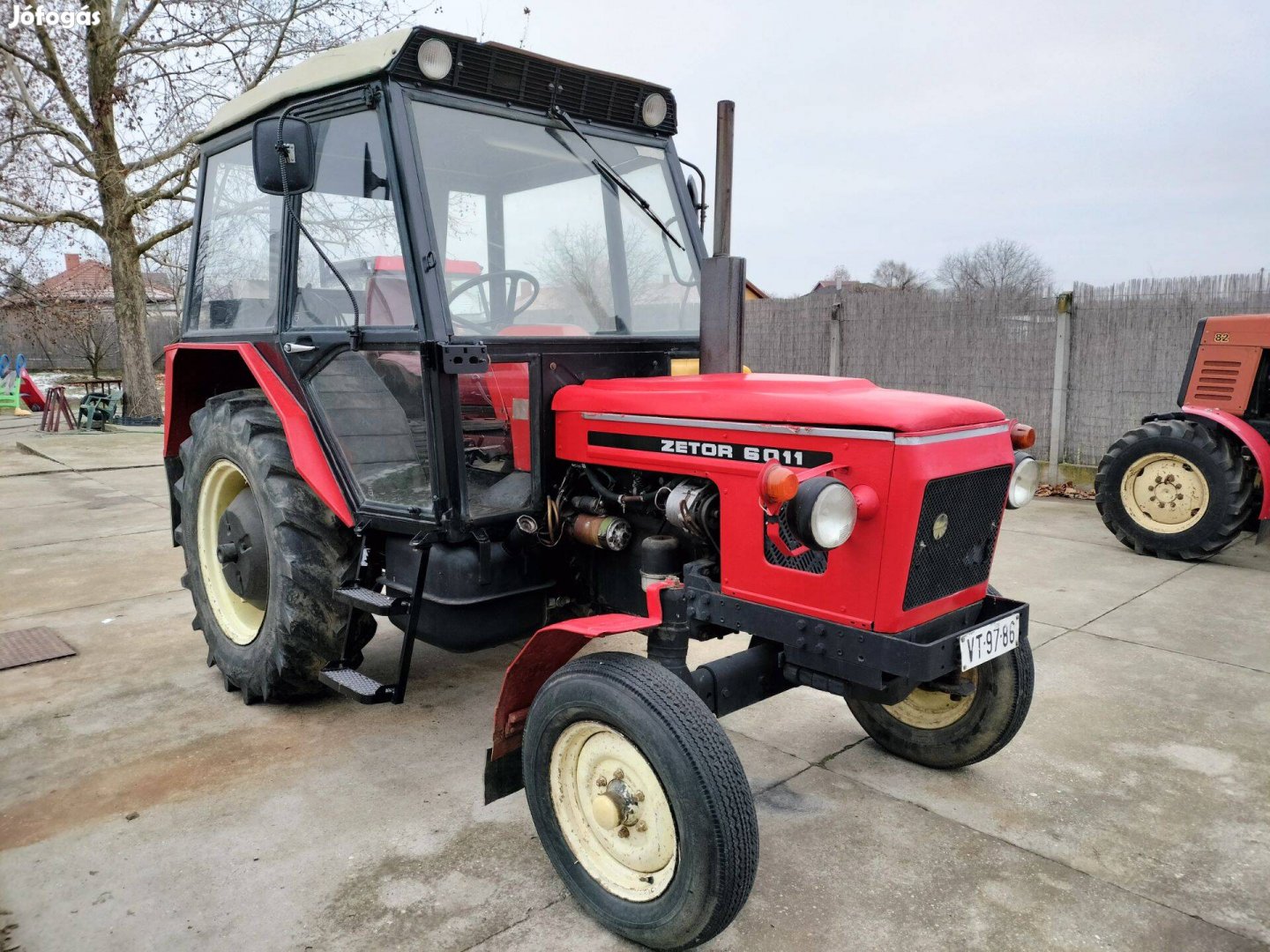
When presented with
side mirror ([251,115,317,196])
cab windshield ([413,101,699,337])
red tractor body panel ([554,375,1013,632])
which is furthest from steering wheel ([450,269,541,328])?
side mirror ([251,115,317,196])

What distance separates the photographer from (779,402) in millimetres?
2328

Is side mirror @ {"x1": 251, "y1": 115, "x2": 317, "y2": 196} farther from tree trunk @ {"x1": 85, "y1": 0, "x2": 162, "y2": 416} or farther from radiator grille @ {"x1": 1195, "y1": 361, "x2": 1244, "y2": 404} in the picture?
tree trunk @ {"x1": 85, "y1": 0, "x2": 162, "y2": 416}

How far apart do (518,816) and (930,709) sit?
1.38m

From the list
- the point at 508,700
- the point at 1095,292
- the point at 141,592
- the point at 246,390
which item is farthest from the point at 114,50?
the point at 508,700

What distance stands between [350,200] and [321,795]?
6.23 feet

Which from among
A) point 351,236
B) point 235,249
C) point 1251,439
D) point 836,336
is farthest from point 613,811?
point 836,336

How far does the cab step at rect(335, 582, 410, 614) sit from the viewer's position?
2.94 metres

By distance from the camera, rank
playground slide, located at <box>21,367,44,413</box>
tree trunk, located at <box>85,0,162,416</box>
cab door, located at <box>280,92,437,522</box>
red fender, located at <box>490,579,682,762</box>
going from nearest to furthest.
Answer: red fender, located at <box>490,579,682,762</box> → cab door, located at <box>280,92,437,522</box> → tree trunk, located at <box>85,0,162,416</box> → playground slide, located at <box>21,367,44,413</box>

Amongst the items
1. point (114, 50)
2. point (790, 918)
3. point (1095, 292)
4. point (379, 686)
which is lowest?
point (790, 918)

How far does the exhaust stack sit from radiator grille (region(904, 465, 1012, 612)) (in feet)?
2.77

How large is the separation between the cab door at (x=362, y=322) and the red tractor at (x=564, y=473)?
0.04ft

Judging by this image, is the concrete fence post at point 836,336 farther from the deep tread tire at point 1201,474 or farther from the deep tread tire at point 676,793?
the deep tread tire at point 676,793

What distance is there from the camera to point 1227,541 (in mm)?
5652

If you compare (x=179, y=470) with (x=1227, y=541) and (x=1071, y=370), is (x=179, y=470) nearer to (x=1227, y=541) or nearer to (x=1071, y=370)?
(x=1227, y=541)
